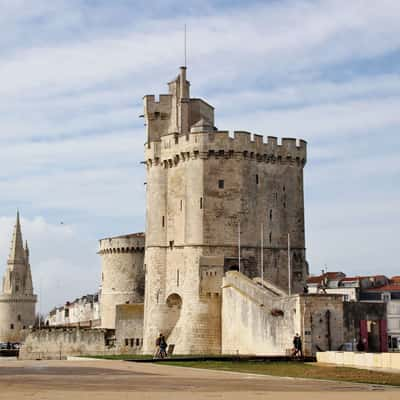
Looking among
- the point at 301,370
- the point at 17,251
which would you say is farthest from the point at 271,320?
the point at 17,251

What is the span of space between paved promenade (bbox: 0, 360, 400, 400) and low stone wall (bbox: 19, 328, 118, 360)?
35.3 m

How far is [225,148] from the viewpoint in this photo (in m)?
53.6

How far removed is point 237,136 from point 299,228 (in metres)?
6.94

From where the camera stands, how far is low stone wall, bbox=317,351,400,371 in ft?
97.8

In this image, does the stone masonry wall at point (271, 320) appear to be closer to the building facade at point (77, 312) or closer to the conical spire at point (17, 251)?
the building facade at point (77, 312)

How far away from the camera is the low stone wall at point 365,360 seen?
2980cm

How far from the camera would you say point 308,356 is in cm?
3778

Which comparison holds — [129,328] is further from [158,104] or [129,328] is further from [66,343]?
[158,104]

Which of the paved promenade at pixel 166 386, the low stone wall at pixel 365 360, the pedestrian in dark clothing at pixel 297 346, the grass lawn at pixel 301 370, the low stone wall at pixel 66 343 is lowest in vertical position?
the paved promenade at pixel 166 386

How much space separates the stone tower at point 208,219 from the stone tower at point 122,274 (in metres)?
14.4

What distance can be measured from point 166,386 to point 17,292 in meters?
108

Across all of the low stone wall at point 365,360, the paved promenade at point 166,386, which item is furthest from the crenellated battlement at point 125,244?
the paved promenade at point 166,386
